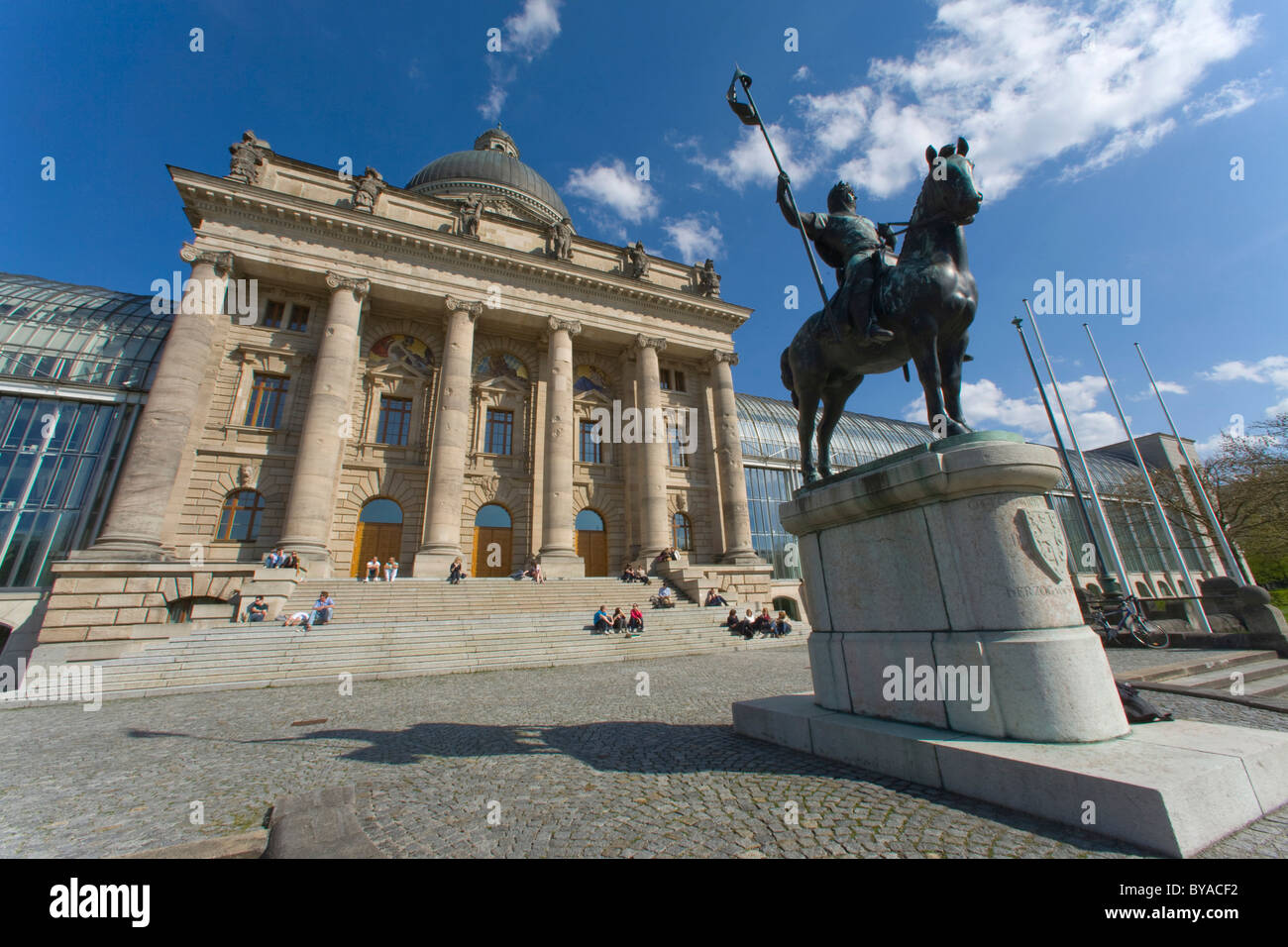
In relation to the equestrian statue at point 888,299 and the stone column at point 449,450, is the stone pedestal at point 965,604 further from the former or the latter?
the stone column at point 449,450

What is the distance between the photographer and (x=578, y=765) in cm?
443

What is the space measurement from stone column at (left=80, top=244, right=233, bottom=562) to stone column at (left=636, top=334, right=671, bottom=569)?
60.2ft

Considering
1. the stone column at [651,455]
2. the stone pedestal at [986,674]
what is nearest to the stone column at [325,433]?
the stone column at [651,455]

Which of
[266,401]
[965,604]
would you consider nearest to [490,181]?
[266,401]

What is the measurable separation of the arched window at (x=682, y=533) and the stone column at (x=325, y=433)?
16263 millimetres

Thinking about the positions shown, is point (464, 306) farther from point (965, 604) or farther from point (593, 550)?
point (965, 604)

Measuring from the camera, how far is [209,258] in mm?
20953

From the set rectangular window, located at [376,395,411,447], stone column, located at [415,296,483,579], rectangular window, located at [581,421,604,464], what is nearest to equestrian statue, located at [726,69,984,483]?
stone column, located at [415,296,483,579]

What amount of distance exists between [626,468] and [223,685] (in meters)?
19.6

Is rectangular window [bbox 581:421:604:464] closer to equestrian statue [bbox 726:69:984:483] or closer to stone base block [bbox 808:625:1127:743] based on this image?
equestrian statue [bbox 726:69:984:483]

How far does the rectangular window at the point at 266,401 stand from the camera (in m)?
22.5

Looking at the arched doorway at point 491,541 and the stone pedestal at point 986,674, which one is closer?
the stone pedestal at point 986,674

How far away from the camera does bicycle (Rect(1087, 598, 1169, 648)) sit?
12.2 metres
